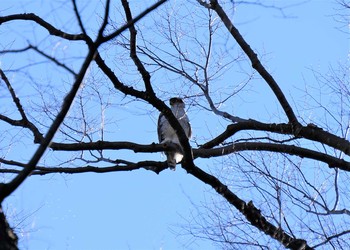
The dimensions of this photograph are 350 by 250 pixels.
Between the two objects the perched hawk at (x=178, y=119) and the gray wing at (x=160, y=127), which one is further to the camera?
the gray wing at (x=160, y=127)

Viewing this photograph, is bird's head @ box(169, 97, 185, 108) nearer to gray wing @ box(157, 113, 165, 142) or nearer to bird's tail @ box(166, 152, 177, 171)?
gray wing @ box(157, 113, 165, 142)

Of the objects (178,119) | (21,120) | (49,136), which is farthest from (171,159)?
(49,136)

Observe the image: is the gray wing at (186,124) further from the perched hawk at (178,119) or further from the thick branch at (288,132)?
the thick branch at (288,132)

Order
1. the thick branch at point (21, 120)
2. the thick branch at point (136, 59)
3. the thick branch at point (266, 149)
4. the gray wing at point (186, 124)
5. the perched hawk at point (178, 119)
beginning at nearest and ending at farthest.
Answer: the thick branch at point (136, 59) < the thick branch at point (21, 120) < the thick branch at point (266, 149) < the perched hawk at point (178, 119) < the gray wing at point (186, 124)

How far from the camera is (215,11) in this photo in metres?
7.35

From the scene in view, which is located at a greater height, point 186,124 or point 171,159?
point 186,124

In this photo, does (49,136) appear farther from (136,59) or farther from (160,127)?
(160,127)

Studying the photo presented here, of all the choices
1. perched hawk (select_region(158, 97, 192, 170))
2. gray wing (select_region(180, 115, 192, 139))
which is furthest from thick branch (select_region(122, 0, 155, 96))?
gray wing (select_region(180, 115, 192, 139))

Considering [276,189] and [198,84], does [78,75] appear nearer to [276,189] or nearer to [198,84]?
[276,189]

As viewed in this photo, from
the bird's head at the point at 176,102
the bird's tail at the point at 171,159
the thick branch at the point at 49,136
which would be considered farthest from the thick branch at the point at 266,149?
the thick branch at the point at 49,136

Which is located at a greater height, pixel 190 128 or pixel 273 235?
pixel 190 128

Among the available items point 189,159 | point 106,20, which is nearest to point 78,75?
point 106,20

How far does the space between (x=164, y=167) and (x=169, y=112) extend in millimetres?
1100

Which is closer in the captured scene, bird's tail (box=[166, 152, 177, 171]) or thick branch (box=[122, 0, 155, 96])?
thick branch (box=[122, 0, 155, 96])
